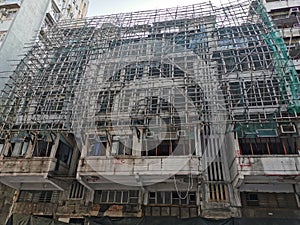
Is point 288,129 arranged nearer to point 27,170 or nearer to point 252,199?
point 252,199

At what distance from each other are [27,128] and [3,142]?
2035mm

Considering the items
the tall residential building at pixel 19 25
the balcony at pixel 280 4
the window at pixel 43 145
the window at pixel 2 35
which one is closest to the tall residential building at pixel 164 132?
the window at pixel 43 145

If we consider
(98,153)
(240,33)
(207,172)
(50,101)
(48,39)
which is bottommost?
(207,172)

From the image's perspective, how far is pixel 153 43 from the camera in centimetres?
1563

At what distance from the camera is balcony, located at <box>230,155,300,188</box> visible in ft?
31.8

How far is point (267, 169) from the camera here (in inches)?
388

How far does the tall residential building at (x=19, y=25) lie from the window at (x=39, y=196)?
7681 mm

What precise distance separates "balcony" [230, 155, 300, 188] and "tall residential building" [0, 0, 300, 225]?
0.04m

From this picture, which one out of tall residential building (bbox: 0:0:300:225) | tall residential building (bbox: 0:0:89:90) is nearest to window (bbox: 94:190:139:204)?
Result: tall residential building (bbox: 0:0:300:225)

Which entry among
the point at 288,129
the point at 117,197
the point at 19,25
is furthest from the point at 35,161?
the point at 288,129

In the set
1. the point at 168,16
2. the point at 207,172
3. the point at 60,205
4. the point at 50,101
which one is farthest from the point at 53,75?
the point at 207,172

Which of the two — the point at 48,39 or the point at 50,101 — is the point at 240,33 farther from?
the point at 48,39

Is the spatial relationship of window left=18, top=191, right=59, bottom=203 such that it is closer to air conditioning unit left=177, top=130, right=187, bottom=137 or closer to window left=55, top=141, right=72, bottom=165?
window left=55, top=141, right=72, bottom=165

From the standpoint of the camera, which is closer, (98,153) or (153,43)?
(98,153)
